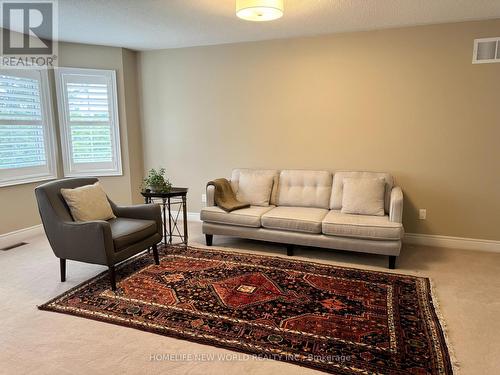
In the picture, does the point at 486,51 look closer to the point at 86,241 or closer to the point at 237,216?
the point at 237,216

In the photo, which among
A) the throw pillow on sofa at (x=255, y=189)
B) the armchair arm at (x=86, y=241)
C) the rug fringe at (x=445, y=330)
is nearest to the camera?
the rug fringe at (x=445, y=330)

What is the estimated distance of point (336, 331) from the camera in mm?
2332

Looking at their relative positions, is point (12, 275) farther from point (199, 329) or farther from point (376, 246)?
point (376, 246)

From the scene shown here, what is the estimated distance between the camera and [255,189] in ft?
14.0

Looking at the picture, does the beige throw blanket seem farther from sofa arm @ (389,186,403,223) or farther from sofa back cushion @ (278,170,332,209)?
sofa arm @ (389,186,403,223)

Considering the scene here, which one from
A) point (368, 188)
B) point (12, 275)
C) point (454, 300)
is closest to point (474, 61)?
point (368, 188)

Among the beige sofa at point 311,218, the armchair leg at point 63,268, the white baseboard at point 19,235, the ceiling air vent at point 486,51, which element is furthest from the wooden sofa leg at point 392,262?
the white baseboard at point 19,235

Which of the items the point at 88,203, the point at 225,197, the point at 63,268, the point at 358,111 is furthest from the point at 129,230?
the point at 358,111

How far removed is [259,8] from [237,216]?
6.88 feet

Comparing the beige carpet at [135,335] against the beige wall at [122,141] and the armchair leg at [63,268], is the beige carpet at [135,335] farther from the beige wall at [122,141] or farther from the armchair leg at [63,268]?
the beige wall at [122,141]

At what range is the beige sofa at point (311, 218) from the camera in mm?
3369

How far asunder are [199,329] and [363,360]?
105 cm

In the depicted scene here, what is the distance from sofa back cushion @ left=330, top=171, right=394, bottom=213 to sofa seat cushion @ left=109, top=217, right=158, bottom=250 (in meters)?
2.00

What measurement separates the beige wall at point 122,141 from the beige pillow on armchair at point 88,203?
5.16 ft
